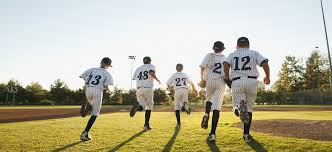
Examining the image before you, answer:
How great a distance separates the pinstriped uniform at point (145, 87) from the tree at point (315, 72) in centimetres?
6283

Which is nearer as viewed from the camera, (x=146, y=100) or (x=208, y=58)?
(x=208, y=58)

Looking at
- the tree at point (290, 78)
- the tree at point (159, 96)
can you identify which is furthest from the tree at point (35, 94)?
the tree at point (290, 78)

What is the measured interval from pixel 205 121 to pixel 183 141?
0.81 m

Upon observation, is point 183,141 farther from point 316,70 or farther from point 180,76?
point 316,70

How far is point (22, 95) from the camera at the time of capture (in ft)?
264

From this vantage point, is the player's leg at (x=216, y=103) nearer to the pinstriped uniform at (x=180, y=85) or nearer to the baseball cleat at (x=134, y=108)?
the baseball cleat at (x=134, y=108)

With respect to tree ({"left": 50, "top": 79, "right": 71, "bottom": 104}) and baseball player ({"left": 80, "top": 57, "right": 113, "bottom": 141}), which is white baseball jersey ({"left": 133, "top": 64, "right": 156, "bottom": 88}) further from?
tree ({"left": 50, "top": 79, "right": 71, "bottom": 104})

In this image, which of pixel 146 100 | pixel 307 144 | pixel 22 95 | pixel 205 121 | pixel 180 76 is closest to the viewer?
pixel 307 144

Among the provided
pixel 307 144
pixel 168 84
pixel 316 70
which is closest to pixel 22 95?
pixel 316 70

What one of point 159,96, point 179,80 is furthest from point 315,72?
point 179,80

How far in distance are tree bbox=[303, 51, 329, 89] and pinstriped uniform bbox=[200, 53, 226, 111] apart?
63858 mm

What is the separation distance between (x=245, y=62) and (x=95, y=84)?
12.0 feet

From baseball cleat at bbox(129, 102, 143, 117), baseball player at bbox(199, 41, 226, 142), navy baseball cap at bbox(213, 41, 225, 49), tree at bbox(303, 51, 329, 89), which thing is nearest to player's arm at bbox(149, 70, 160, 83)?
baseball cleat at bbox(129, 102, 143, 117)

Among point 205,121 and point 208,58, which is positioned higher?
point 208,58
